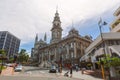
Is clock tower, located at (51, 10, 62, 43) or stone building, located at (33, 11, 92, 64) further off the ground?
clock tower, located at (51, 10, 62, 43)

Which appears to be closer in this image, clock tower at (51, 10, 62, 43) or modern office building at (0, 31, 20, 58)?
clock tower at (51, 10, 62, 43)

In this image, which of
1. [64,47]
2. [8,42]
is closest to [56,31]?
[64,47]

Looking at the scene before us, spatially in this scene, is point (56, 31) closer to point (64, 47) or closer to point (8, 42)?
point (64, 47)

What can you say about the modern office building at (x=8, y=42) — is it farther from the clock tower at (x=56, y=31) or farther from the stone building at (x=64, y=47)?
the clock tower at (x=56, y=31)

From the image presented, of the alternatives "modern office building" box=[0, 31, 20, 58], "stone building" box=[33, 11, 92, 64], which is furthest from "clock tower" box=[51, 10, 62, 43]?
"modern office building" box=[0, 31, 20, 58]

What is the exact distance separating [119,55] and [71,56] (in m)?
29.6

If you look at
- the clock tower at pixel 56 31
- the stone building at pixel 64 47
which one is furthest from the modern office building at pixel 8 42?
the clock tower at pixel 56 31

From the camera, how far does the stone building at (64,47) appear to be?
183 ft

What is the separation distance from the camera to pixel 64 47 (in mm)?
60531

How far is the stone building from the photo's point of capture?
183ft

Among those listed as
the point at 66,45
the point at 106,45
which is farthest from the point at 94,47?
the point at 66,45

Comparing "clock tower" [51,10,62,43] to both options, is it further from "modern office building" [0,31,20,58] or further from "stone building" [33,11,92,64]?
"modern office building" [0,31,20,58]

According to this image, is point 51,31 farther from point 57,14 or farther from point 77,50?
point 77,50

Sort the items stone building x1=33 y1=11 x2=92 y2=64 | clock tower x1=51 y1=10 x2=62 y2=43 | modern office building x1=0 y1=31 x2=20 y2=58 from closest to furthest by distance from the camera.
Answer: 1. stone building x1=33 y1=11 x2=92 y2=64
2. clock tower x1=51 y1=10 x2=62 y2=43
3. modern office building x1=0 y1=31 x2=20 y2=58
